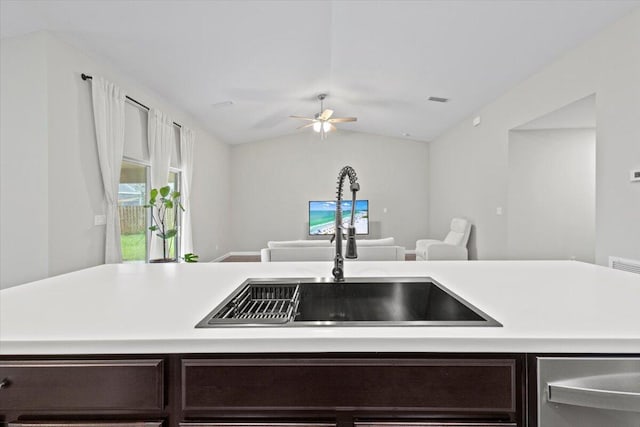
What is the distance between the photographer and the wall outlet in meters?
3.52

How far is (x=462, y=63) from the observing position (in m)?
4.24

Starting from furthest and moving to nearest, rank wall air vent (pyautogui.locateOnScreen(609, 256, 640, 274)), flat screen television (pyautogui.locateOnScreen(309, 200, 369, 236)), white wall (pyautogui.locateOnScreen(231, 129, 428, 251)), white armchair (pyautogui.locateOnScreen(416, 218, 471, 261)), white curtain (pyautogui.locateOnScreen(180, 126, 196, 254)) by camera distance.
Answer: white wall (pyautogui.locateOnScreen(231, 129, 428, 251)) → flat screen television (pyautogui.locateOnScreen(309, 200, 369, 236)) → white armchair (pyautogui.locateOnScreen(416, 218, 471, 261)) → white curtain (pyautogui.locateOnScreen(180, 126, 196, 254)) → wall air vent (pyautogui.locateOnScreen(609, 256, 640, 274))

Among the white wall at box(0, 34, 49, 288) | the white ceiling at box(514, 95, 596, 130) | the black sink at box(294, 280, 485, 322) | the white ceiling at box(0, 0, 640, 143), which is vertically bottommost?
the black sink at box(294, 280, 485, 322)

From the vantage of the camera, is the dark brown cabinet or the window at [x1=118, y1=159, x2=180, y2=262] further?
the window at [x1=118, y1=159, x2=180, y2=262]

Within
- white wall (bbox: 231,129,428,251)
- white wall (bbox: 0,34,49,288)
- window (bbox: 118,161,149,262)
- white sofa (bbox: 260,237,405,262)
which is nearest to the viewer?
white wall (bbox: 0,34,49,288)

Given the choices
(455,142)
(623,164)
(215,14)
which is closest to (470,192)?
(455,142)

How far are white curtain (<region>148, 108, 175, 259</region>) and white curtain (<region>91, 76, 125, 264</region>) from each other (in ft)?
2.71

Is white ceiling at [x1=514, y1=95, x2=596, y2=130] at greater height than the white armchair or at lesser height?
greater

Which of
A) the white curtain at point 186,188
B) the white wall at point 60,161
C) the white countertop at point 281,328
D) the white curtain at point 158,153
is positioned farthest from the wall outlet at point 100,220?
the white countertop at point 281,328

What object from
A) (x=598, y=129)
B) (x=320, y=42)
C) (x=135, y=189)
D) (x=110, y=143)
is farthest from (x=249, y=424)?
(x=135, y=189)

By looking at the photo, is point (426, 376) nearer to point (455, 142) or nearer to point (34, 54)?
point (34, 54)

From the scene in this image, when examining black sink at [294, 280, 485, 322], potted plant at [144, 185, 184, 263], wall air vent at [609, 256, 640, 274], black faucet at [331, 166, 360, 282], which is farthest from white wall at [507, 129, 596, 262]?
potted plant at [144, 185, 184, 263]

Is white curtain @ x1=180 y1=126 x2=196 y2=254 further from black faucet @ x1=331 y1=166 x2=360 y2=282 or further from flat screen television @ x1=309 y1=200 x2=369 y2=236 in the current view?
black faucet @ x1=331 y1=166 x2=360 y2=282

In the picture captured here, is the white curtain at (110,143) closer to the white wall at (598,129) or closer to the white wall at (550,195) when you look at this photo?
the white wall at (598,129)
